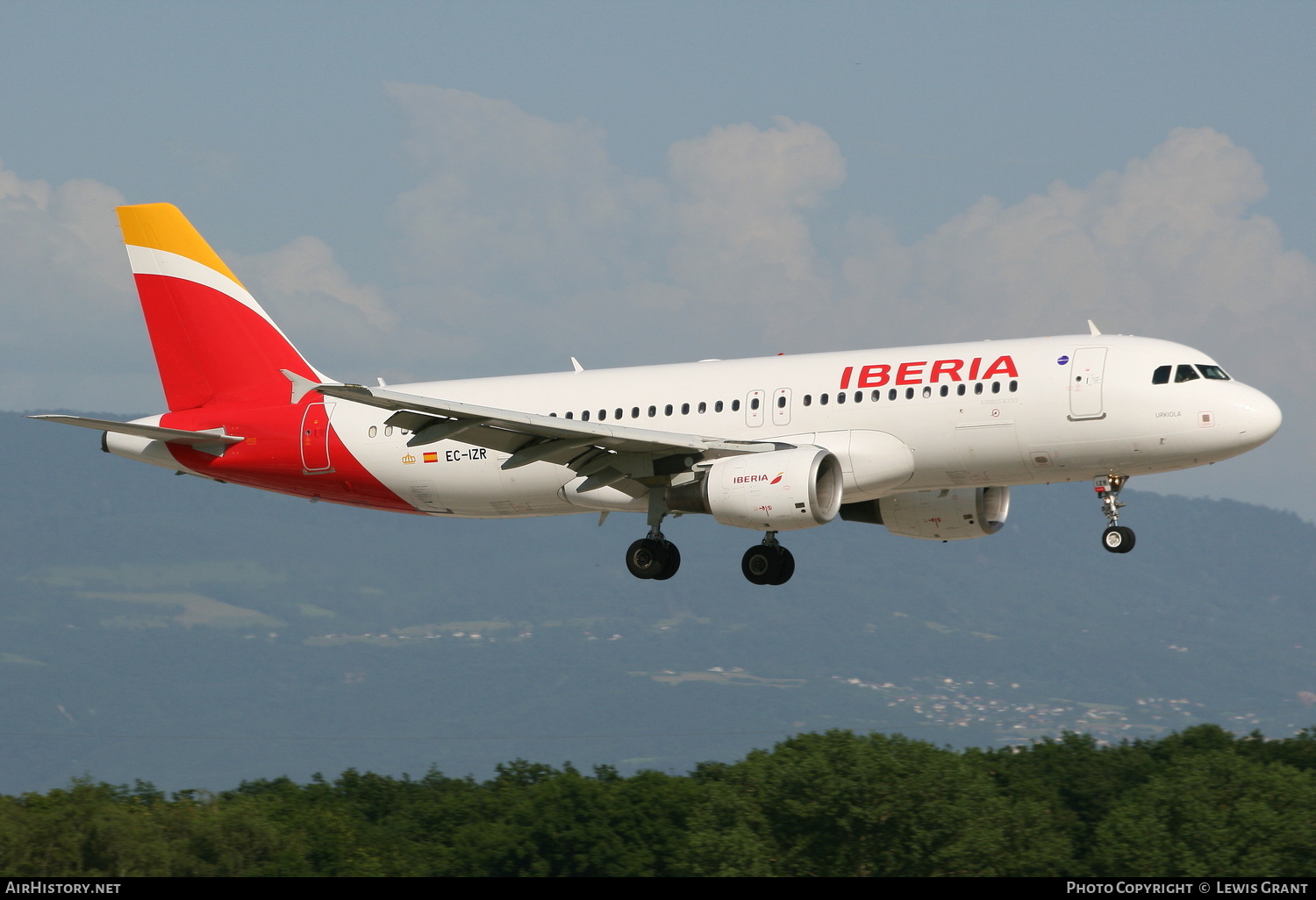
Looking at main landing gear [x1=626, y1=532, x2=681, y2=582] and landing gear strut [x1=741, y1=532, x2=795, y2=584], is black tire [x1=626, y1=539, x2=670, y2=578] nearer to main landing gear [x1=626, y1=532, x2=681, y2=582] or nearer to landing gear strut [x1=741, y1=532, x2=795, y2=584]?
main landing gear [x1=626, y1=532, x2=681, y2=582]

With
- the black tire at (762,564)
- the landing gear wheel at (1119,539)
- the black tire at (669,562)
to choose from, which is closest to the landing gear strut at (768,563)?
the black tire at (762,564)

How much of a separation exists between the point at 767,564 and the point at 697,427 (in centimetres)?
365

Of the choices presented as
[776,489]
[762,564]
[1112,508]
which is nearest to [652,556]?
[762,564]

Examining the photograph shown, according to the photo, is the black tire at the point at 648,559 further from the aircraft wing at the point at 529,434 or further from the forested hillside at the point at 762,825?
the forested hillside at the point at 762,825

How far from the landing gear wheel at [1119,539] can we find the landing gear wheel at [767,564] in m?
7.08

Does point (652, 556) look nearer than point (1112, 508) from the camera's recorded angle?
No

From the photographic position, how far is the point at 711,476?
113 ft

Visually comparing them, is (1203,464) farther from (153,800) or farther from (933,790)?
(153,800)

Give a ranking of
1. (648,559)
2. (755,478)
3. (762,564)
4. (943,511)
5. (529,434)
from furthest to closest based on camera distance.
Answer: (943,511), (762,564), (648,559), (529,434), (755,478)

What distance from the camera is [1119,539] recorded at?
34438 mm

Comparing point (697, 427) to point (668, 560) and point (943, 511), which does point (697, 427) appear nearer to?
point (668, 560)

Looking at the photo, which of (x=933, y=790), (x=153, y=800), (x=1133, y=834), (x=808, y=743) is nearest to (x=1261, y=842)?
(x=1133, y=834)

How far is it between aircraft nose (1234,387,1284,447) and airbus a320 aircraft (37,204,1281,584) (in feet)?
0.13

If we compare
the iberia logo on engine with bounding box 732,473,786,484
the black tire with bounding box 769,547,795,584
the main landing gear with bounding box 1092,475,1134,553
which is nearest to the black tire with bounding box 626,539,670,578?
the black tire with bounding box 769,547,795,584
